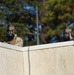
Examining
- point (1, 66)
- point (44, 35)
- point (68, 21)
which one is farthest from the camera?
point (44, 35)

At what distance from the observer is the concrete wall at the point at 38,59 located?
19.0ft

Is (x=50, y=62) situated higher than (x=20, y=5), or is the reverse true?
(x=20, y=5)

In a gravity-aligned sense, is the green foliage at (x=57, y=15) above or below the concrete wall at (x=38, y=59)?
above

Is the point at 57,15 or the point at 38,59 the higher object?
the point at 57,15

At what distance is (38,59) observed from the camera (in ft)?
19.4

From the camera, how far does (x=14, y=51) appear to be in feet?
19.2

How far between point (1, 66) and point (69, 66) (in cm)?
114

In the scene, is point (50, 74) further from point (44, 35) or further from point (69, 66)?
point (44, 35)

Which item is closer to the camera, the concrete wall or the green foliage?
the concrete wall

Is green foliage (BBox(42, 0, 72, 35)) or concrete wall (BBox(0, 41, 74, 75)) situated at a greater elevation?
green foliage (BBox(42, 0, 72, 35))

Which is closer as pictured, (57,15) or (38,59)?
(38,59)

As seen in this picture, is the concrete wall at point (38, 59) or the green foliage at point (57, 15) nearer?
the concrete wall at point (38, 59)

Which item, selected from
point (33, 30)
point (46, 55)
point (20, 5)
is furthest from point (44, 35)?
point (46, 55)

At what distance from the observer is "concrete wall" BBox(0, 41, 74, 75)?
5781 mm
